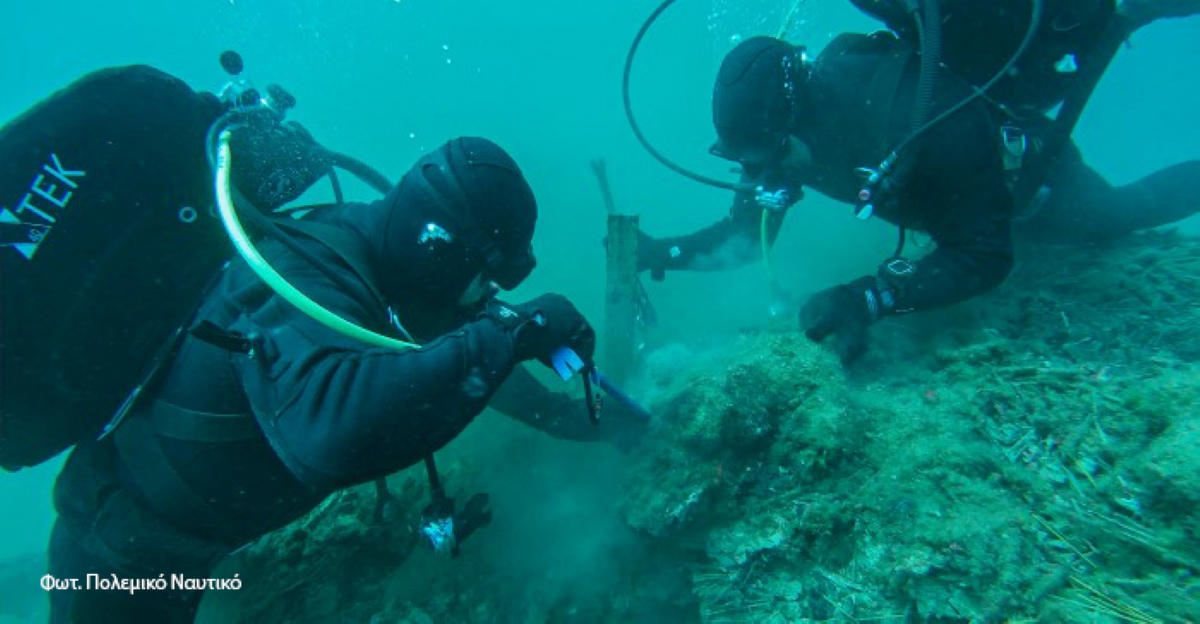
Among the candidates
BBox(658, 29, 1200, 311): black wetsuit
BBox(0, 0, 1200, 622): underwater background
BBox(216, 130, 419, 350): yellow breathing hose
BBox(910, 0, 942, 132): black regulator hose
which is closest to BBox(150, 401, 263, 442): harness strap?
BBox(216, 130, 419, 350): yellow breathing hose

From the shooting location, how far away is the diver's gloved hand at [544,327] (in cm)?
218

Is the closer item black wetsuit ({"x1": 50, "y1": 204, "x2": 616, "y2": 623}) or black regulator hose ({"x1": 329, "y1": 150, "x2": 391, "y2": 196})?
black wetsuit ({"x1": 50, "y1": 204, "x2": 616, "y2": 623})

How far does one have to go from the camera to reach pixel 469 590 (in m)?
3.70

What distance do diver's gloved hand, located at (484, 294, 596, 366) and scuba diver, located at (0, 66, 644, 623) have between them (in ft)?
0.04

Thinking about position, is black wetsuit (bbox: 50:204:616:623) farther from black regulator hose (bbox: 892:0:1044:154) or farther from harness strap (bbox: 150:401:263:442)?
black regulator hose (bbox: 892:0:1044:154)

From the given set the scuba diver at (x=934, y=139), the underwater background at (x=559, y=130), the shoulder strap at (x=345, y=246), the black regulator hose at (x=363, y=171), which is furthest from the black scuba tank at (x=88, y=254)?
the scuba diver at (x=934, y=139)

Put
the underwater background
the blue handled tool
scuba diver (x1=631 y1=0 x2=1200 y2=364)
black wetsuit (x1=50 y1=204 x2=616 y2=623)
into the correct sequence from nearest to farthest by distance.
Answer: black wetsuit (x1=50 y1=204 x2=616 y2=623), the blue handled tool, scuba diver (x1=631 y1=0 x2=1200 y2=364), the underwater background

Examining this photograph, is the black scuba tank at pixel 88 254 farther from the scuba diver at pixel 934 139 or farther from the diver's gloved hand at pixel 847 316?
the diver's gloved hand at pixel 847 316

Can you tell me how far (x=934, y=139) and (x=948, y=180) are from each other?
27 cm

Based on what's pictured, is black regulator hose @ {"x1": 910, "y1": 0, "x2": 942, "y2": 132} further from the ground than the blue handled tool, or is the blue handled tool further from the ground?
black regulator hose @ {"x1": 910, "y1": 0, "x2": 942, "y2": 132}

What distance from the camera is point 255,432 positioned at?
204 centimetres

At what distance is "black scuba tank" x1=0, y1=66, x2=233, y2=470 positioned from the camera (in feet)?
7.14

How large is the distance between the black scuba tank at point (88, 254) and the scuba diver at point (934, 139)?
11.0 ft

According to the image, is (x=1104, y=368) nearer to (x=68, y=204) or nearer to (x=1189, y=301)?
(x=1189, y=301)
